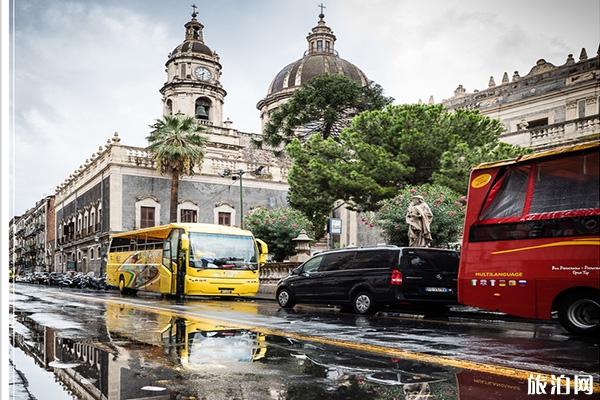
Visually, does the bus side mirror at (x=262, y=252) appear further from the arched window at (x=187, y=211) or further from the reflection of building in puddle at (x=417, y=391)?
the arched window at (x=187, y=211)

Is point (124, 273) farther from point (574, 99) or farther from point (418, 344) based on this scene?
point (574, 99)

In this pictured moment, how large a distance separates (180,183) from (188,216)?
2527mm

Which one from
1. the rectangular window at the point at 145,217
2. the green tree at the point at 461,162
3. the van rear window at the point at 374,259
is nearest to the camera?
the van rear window at the point at 374,259

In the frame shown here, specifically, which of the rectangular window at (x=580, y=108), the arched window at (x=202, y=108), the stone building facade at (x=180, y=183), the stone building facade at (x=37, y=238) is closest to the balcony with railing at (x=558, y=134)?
the rectangular window at (x=580, y=108)

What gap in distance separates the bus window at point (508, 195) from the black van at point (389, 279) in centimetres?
347

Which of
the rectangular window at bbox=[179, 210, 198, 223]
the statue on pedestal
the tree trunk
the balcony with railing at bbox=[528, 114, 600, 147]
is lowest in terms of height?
the statue on pedestal

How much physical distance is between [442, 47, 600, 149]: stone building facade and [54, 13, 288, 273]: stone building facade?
693 inches

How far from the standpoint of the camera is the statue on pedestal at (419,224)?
18625mm

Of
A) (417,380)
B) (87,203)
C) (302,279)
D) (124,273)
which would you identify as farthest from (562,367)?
(87,203)

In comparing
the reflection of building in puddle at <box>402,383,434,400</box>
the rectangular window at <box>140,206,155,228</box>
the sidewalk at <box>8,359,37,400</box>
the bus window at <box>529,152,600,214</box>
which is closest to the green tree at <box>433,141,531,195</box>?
the bus window at <box>529,152,600,214</box>

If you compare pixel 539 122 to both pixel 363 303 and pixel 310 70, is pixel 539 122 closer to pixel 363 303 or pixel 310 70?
pixel 310 70

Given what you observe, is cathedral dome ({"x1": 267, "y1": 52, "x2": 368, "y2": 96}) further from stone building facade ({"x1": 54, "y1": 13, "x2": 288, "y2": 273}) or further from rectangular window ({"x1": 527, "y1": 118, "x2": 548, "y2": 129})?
rectangular window ({"x1": 527, "y1": 118, "x2": 548, "y2": 129})

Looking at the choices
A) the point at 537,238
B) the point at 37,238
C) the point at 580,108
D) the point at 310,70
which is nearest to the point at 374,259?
the point at 537,238

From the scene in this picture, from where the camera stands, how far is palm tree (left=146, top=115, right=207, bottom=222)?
41.2 m
